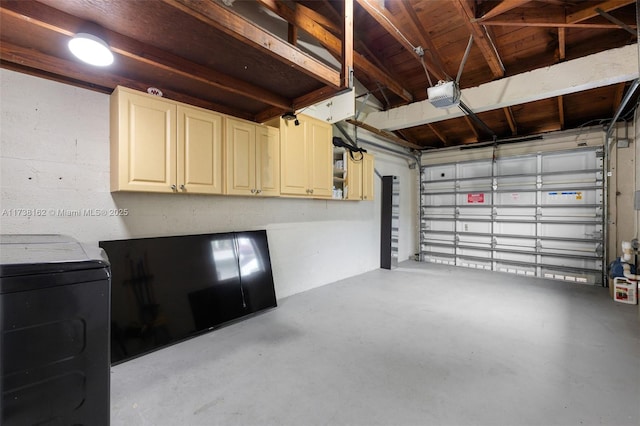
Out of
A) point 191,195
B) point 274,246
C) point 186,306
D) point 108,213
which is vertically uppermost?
point 191,195

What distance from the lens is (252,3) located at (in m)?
3.27

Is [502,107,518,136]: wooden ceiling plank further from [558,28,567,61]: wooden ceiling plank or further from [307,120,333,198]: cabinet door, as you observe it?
[307,120,333,198]: cabinet door

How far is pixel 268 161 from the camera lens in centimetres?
326

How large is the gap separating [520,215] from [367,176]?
11.5ft

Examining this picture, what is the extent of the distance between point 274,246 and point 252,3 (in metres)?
3.13

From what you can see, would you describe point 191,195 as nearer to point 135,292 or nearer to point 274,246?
point 135,292

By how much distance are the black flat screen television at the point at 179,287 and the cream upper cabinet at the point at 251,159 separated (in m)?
0.63

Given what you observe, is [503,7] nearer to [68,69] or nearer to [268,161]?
[268,161]

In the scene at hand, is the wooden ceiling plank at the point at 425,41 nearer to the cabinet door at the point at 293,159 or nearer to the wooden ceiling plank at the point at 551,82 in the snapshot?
the wooden ceiling plank at the point at 551,82

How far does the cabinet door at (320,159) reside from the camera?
378 centimetres

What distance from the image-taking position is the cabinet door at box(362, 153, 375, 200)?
4.95 meters

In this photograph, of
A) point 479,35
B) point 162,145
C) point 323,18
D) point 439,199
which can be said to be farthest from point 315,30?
point 439,199

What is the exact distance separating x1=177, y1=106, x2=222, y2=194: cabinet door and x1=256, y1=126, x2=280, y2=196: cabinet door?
48 centimetres

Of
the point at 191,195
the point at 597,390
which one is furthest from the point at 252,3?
the point at 597,390
